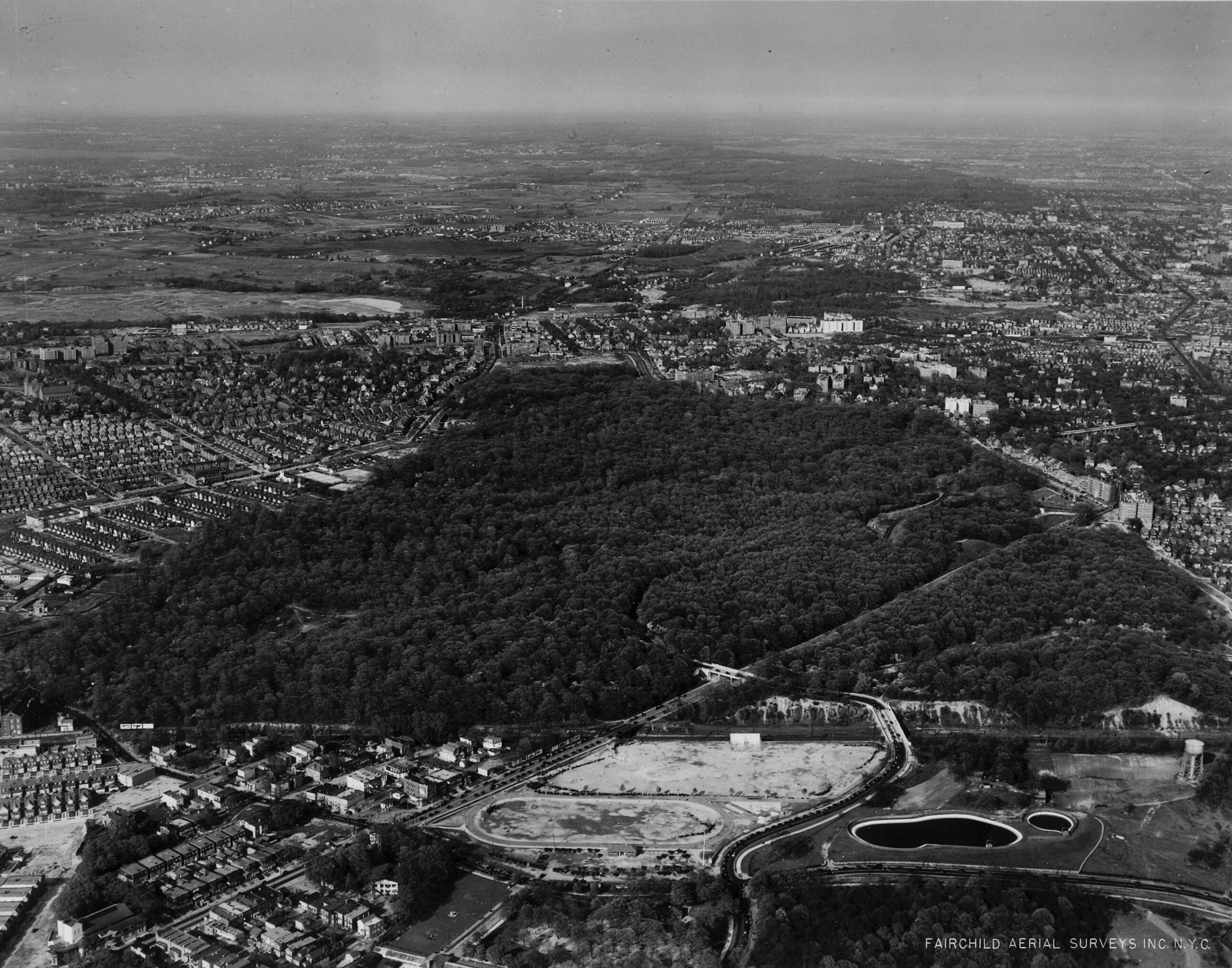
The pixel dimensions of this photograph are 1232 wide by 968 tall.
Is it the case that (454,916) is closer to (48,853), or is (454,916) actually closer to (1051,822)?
(48,853)

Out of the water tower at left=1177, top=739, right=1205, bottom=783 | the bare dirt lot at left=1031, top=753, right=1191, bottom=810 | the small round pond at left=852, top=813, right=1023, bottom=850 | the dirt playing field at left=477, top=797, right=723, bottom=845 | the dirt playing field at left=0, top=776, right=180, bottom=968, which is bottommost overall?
the dirt playing field at left=0, top=776, right=180, bottom=968

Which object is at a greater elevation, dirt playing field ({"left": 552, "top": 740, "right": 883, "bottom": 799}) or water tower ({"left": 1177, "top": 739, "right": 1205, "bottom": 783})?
water tower ({"left": 1177, "top": 739, "right": 1205, "bottom": 783})

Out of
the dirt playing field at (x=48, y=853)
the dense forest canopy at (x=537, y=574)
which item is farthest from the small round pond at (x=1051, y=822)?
the dirt playing field at (x=48, y=853)

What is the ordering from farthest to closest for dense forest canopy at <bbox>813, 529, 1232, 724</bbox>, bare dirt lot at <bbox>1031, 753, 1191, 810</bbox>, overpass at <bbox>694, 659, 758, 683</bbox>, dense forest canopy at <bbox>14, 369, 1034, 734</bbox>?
1. overpass at <bbox>694, 659, 758, 683</bbox>
2. dense forest canopy at <bbox>14, 369, 1034, 734</bbox>
3. dense forest canopy at <bbox>813, 529, 1232, 724</bbox>
4. bare dirt lot at <bbox>1031, 753, 1191, 810</bbox>

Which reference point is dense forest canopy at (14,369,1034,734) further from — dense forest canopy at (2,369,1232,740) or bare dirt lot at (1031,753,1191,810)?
bare dirt lot at (1031,753,1191,810)

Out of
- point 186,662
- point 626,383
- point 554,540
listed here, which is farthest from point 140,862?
point 626,383

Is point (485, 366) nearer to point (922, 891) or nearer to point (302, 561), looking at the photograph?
point (302, 561)

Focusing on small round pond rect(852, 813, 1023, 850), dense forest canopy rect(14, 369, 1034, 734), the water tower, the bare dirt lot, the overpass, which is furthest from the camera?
the overpass

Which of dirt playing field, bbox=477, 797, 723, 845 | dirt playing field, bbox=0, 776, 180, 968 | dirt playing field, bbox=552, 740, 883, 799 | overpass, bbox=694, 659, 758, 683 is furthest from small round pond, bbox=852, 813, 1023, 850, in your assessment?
dirt playing field, bbox=0, 776, 180, 968
